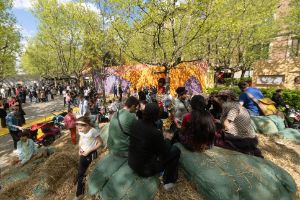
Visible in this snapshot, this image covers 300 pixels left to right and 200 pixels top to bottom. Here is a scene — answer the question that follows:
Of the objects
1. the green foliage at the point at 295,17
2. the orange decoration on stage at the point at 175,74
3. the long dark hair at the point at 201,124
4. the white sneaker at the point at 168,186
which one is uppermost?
the green foliage at the point at 295,17

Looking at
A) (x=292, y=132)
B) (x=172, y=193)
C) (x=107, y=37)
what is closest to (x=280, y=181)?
(x=172, y=193)

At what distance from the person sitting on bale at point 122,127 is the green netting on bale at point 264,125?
202 inches

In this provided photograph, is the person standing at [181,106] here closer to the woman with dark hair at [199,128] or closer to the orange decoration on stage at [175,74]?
the woman with dark hair at [199,128]

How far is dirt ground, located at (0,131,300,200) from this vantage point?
3.67 metres

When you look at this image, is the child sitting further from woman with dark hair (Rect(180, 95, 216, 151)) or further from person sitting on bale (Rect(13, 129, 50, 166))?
woman with dark hair (Rect(180, 95, 216, 151))

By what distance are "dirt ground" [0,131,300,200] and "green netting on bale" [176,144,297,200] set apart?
33cm

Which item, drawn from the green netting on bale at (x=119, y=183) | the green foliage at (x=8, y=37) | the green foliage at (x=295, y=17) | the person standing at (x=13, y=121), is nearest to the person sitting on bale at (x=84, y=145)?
the green netting on bale at (x=119, y=183)

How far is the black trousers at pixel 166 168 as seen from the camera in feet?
10.6

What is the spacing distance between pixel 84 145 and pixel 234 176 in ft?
9.30

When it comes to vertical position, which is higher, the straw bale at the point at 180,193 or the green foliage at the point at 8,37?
the green foliage at the point at 8,37

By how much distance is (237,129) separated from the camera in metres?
→ 4.10

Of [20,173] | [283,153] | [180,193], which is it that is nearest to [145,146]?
[180,193]

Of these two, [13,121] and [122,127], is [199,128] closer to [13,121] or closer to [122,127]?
[122,127]

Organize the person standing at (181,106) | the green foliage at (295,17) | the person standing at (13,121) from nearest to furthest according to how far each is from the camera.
Result: the person standing at (181,106) → the person standing at (13,121) → the green foliage at (295,17)
